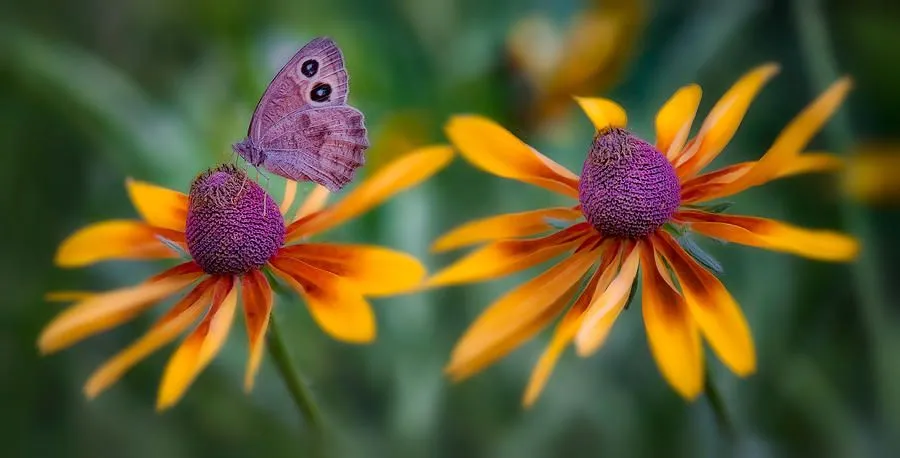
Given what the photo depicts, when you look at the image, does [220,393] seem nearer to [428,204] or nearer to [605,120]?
[428,204]

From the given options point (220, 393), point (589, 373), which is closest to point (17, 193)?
point (220, 393)

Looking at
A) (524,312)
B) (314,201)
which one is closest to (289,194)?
(314,201)

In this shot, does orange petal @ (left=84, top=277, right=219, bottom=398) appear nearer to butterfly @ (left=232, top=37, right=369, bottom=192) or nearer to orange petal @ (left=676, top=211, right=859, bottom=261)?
butterfly @ (left=232, top=37, right=369, bottom=192)

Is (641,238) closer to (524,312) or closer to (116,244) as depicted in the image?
(524,312)

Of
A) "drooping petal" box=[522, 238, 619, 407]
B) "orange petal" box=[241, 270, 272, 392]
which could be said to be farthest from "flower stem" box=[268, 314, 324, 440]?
"drooping petal" box=[522, 238, 619, 407]

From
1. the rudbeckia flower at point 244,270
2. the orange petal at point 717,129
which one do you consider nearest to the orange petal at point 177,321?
the rudbeckia flower at point 244,270

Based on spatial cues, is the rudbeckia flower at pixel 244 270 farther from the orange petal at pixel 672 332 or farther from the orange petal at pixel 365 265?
the orange petal at pixel 672 332
